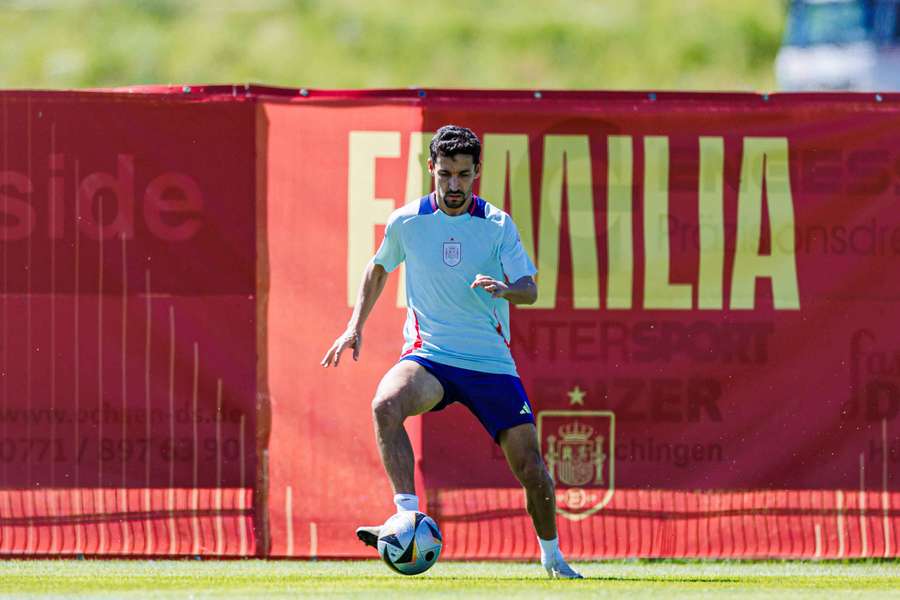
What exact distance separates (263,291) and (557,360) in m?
1.72

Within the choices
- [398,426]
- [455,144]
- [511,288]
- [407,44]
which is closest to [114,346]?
[398,426]

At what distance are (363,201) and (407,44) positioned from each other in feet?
135

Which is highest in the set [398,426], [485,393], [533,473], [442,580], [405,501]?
[485,393]

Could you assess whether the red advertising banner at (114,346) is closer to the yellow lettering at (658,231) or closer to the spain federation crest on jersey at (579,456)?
the spain federation crest on jersey at (579,456)

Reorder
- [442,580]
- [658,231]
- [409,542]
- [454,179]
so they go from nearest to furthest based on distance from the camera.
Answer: [409,542]
[454,179]
[442,580]
[658,231]

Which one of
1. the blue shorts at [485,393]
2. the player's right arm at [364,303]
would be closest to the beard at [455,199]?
the player's right arm at [364,303]

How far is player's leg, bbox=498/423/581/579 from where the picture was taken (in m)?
9.35

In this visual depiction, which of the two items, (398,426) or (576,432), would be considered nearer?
(398,426)

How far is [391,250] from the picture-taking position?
31.4ft

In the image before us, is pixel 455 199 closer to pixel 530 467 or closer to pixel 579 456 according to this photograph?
pixel 530 467

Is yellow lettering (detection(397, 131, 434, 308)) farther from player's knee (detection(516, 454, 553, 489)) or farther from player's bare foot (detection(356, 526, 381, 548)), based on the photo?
player's bare foot (detection(356, 526, 381, 548))

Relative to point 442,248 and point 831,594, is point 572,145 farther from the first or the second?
point 831,594

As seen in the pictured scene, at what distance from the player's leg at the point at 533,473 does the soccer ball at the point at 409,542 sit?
55cm

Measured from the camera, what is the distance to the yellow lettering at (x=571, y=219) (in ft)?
36.2
